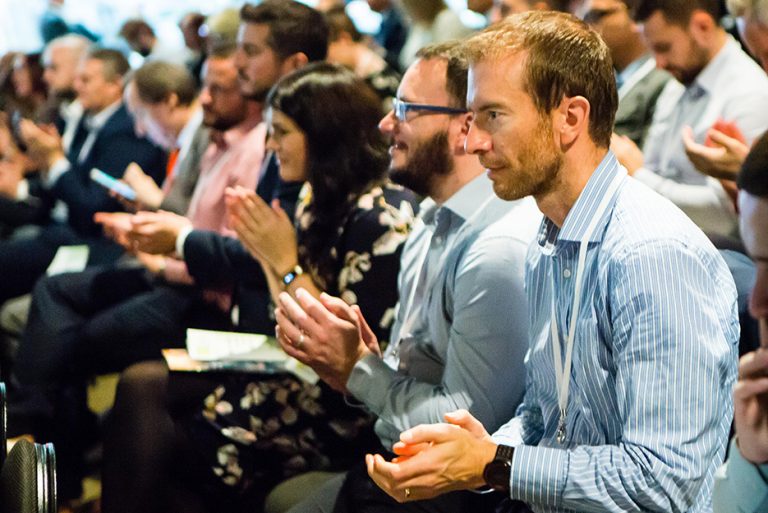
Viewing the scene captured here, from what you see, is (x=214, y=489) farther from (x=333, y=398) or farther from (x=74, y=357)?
(x=74, y=357)

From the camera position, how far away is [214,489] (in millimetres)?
2473

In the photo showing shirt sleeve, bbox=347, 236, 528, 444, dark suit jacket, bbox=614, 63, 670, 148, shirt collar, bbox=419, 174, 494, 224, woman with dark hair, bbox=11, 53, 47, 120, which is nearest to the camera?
shirt sleeve, bbox=347, 236, 528, 444

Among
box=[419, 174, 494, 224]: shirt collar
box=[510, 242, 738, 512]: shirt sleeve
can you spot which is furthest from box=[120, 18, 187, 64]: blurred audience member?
box=[510, 242, 738, 512]: shirt sleeve

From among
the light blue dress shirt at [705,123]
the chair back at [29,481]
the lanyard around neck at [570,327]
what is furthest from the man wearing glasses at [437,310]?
the light blue dress shirt at [705,123]

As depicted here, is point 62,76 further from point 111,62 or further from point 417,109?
point 417,109

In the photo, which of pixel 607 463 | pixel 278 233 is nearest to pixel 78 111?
pixel 278 233

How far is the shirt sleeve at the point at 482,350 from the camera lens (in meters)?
1.86

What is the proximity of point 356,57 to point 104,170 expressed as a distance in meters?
1.19

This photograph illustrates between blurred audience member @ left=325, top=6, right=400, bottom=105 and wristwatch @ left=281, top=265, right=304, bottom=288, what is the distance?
1174mm

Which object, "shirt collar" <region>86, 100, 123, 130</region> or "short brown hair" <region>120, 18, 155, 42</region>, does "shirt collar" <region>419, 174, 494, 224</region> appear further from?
"short brown hair" <region>120, 18, 155, 42</region>

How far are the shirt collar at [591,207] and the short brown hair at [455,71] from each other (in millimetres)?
605

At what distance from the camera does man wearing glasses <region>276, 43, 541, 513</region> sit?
6.15 ft

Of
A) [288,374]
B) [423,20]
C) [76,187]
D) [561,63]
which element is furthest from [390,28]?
[561,63]

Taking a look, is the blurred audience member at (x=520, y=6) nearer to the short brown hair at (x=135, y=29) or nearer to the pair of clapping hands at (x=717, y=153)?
the pair of clapping hands at (x=717, y=153)
